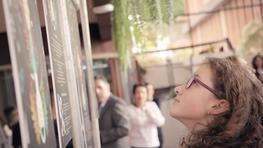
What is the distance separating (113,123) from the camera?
13.7ft

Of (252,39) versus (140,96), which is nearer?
(140,96)

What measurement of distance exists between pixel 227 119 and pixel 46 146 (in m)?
0.60

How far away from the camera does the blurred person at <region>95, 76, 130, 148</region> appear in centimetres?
411

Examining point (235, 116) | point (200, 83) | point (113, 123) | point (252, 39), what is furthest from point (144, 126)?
point (235, 116)

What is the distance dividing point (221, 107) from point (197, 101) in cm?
11

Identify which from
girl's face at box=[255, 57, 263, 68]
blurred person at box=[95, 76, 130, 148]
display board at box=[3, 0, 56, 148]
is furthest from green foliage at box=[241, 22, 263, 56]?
display board at box=[3, 0, 56, 148]

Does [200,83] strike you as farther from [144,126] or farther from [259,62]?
[259,62]

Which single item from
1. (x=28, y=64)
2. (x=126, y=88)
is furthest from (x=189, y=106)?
(x=126, y=88)

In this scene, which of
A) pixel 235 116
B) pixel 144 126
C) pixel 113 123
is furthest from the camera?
pixel 144 126

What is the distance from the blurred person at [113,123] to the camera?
4113 mm

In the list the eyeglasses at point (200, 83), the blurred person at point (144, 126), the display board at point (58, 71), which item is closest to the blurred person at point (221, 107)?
the eyeglasses at point (200, 83)

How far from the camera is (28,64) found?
3.57 ft

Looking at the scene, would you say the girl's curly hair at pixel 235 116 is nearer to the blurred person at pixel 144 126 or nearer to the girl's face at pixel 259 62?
the blurred person at pixel 144 126

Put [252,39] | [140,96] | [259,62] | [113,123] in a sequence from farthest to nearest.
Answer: [252,39], [259,62], [140,96], [113,123]
